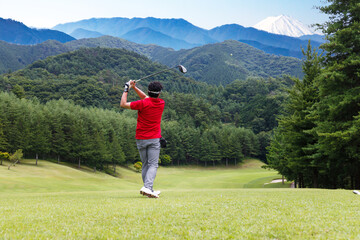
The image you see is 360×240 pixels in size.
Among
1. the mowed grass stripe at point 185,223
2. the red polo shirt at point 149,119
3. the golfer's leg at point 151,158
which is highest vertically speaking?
the red polo shirt at point 149,119

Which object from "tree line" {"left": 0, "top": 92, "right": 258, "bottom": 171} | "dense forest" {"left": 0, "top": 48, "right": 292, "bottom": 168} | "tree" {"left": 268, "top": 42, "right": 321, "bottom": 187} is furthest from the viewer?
"dense forest" {"left": 0, "top": 48, "right": 292, "bottom": 168}

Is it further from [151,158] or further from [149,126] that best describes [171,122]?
[149,126]

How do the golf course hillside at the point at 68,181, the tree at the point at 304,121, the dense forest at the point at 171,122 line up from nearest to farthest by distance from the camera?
the tree at the point at 304,121
the golf course hillside at the point at 68,181
the dense forest at the point at 171,122

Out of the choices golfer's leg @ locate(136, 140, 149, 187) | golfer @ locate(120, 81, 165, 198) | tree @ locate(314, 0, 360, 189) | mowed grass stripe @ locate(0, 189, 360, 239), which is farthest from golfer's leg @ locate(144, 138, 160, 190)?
tree @ locate(314, 0, 360, 189)

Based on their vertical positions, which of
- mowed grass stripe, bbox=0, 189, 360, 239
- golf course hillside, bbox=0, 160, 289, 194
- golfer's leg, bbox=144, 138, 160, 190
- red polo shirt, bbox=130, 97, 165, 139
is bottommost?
golf course hillside, bbox=0, 160, 289, 194

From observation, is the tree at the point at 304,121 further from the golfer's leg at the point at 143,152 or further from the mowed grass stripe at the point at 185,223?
the mowed grass stripe at the point at 185,223

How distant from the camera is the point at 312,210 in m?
6.22

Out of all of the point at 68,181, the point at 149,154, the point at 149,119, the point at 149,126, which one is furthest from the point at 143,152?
the point at 68,181

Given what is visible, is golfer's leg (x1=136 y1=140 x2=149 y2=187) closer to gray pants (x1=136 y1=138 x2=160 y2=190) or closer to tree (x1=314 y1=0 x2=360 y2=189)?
gray pants (x1=136 y1=138 x2=160 y2=190)

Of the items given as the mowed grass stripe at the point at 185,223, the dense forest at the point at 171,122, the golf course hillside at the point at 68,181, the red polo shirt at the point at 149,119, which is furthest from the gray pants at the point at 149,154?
the dense forest at the point at 171,122

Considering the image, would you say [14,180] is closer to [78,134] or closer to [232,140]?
[78,134]

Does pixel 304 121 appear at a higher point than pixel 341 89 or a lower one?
lower

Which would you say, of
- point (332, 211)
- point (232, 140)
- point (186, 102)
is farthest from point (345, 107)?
point (186, 102)

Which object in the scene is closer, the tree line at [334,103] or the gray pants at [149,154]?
the gray pants at [149,154]
